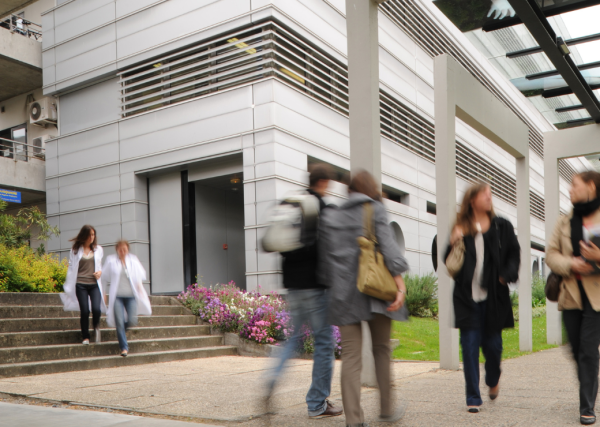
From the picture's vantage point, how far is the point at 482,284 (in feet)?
15.9

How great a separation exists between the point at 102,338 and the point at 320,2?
10814 mm

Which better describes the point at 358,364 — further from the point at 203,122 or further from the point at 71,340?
the point at 203,122

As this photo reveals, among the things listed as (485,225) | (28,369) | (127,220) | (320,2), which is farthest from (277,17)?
(485,225)

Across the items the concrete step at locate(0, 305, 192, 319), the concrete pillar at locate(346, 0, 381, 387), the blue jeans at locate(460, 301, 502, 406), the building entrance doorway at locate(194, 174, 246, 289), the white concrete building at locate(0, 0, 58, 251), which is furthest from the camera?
the white concrete building at locate(0, 0, 58, 251)

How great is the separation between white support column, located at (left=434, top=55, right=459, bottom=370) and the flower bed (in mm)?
2548

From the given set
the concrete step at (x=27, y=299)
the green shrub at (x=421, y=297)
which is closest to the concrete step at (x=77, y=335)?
the concrete step at (x=27, y=299)

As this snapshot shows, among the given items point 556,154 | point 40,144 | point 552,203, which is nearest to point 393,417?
point 552,203

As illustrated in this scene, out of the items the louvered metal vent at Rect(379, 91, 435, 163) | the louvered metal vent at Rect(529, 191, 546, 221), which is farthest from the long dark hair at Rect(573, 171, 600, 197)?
the louvered metal vent at Rect(529, 191, 546, 221)

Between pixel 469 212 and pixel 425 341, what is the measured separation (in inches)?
295

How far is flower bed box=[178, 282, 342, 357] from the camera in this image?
34.0 feet

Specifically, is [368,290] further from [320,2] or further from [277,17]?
[320,2]

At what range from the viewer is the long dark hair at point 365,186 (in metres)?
4.28

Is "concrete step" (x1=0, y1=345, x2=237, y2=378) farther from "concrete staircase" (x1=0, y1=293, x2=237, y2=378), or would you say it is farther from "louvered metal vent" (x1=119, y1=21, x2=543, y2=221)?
"louvered metal vent" (x1=119, y1=21, x2=543, y2=221)

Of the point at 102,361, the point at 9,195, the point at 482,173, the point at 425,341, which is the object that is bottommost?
the point at 425,341
